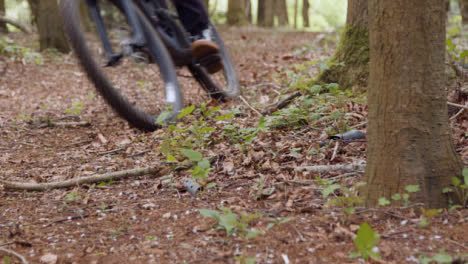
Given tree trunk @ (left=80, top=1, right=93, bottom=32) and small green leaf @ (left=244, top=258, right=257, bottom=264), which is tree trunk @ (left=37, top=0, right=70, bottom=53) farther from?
small green leaf @ (left=244, top=258, right=257, bottom=264)

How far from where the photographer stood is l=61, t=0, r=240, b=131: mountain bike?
3.19 meters

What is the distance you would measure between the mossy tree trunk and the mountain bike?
48.5 inches

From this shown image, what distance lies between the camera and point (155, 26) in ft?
12.8

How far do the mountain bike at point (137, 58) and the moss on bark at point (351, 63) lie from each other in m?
1.21

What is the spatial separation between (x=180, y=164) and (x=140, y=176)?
0.27m

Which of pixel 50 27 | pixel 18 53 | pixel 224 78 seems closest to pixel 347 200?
pixel 224 78

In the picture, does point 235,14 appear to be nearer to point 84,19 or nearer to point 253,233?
point 84,19

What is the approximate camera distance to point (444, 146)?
1856 millimetres

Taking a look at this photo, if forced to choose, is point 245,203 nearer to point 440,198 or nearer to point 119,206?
point 119,206

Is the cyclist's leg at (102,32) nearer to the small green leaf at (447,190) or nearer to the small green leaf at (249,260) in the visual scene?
the small green leaf at (249,260)

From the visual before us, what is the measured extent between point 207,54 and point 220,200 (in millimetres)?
2366

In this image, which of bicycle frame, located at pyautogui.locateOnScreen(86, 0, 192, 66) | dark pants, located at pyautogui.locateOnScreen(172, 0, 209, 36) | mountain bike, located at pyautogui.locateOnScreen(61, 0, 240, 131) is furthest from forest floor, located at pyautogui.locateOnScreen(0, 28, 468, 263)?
dark pants, located at pyautogui.locateOnScreen(172, 0, 209, 36)

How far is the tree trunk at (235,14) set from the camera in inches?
611

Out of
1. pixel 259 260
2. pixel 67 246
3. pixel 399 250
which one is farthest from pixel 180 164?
pixel 399 250
